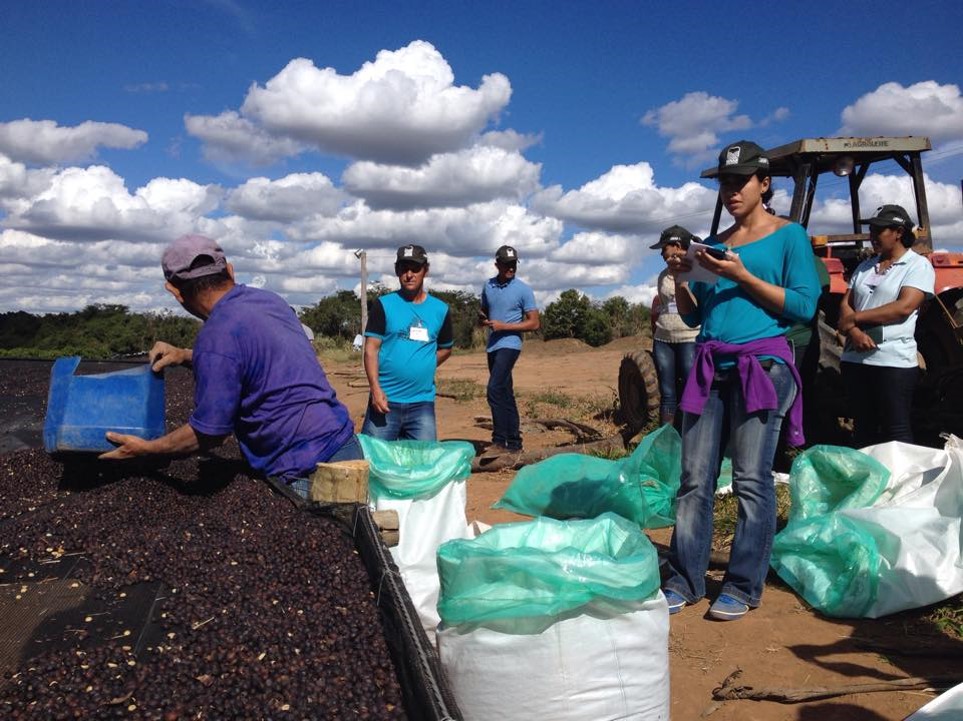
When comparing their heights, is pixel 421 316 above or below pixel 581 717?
above

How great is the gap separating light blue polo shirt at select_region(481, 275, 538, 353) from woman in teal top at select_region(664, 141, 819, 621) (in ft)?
8.68

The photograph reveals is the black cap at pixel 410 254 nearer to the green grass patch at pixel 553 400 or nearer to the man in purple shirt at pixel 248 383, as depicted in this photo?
the man in purple shirt at pixel 248 383

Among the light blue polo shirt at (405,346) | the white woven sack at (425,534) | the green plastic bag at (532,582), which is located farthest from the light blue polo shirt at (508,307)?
the green plastic bag at (532,582)

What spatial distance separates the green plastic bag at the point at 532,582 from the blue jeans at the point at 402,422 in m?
2.10

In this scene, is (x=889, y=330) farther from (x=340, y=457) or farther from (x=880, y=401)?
(x=340, y=457)

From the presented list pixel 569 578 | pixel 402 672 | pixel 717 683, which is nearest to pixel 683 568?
pixel 717 683

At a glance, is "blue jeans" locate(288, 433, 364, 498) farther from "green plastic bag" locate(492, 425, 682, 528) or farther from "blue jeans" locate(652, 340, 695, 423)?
"blue jeans" locate(652, 340, 695, 423)

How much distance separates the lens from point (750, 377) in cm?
276

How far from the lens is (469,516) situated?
4.55 metres

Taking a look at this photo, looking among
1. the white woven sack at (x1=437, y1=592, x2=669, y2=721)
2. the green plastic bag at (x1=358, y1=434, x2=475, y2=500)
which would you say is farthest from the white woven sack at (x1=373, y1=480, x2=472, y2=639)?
the white woven sack at (x1=437, y1=592, x2=669, y2=721)

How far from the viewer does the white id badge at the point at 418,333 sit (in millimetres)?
4097

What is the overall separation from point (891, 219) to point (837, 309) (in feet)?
7.52

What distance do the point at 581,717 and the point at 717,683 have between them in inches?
34.5

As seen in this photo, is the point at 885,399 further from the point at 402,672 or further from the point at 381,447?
the point at 402,672
